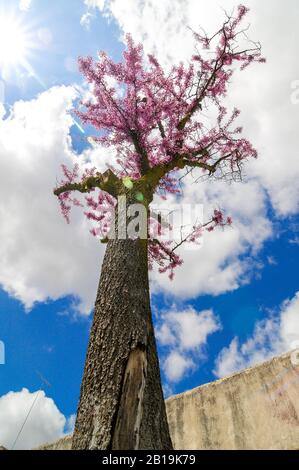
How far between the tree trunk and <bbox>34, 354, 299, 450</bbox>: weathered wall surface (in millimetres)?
2809

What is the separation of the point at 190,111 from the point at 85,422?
504 centimetres

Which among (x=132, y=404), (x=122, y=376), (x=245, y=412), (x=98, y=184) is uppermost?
(x=98, y=184)

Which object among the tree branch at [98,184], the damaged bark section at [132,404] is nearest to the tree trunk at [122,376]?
the damaged bark section at [132,404]

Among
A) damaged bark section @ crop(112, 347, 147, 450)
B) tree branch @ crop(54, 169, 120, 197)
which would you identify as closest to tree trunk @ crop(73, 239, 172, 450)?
damaged bark section @ crop(112, 347, 147, 450)

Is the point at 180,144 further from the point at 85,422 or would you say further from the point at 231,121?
the point at 85,422

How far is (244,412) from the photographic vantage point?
4.96 meters

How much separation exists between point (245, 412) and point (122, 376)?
10.7 ft

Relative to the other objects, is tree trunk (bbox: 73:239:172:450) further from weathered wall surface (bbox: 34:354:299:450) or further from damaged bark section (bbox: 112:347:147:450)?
weathered wall surface (bbox: 34:354:299:450)

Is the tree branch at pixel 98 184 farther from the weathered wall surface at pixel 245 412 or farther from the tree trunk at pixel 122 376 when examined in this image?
the weathered wall surface at pixel 245 412

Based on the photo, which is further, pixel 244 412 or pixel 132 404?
pixel 244 412

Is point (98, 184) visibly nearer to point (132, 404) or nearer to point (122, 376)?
point (122, 376)

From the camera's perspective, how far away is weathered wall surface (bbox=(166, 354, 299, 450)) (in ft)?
15.0

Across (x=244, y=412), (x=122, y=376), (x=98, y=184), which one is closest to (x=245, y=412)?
(x=244, y=412)

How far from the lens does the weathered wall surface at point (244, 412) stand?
15.0 feet
